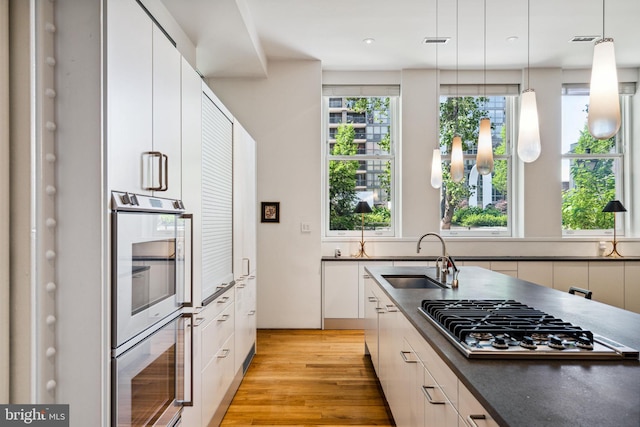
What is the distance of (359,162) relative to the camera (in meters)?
5.07

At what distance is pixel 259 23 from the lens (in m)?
3.70

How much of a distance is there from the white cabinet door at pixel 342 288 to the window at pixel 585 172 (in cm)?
285

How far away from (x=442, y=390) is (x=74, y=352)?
1185mm

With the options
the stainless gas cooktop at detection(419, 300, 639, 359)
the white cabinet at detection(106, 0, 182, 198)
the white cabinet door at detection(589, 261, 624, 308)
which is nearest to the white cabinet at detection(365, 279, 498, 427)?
the stainless gas cooktop at detection(419, 300, 639, 359)

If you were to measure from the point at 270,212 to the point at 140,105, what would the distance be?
3278 millimetres

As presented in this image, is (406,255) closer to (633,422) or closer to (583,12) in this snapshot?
(583,12)

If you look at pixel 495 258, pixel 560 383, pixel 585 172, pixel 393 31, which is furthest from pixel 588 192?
pixel 560 383

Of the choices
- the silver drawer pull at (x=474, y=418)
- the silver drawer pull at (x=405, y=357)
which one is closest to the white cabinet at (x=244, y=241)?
the silver drawer pull at (x=405, y=357)

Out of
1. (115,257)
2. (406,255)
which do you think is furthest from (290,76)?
(115,257)

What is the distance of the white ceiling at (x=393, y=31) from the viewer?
→ 11.1 feet

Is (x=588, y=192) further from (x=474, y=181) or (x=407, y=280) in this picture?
(x=407, y=280)

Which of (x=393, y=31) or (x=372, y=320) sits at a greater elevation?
(x=393, y=31)

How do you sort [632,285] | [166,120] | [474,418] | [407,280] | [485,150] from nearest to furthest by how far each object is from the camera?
1. [474,418]
2. [166,120]
3. [485,150]
4. [407,280]
5. [632,285]

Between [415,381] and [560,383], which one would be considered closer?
[560,383]
